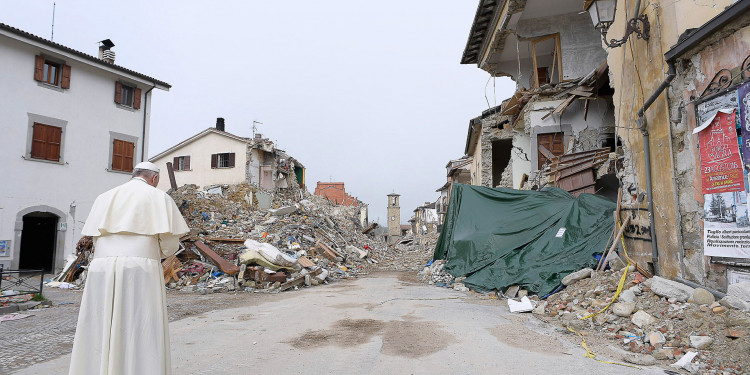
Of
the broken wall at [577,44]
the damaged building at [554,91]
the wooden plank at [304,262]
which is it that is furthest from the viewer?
the broken wall at [577,44]

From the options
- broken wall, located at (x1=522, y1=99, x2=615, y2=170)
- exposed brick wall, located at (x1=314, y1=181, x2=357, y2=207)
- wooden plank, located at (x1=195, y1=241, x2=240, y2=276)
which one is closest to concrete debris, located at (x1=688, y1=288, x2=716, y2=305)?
broken wall, located at (x1=522, y1=99, x2=615, y2=170)

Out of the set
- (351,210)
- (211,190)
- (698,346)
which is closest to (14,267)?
(211,190)

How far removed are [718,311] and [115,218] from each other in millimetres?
5886

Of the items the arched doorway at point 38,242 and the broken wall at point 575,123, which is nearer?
the broken wall at point 575,123

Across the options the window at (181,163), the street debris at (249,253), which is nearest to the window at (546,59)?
the street debris at (249,253)

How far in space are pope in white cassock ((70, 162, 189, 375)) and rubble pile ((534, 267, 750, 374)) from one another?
14.2 feet

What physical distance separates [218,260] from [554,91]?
11.5m

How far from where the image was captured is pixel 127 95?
18.3 m

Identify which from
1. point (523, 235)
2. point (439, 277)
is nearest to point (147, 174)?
point (523, 235)

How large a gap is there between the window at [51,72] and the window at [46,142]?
71.5 inches

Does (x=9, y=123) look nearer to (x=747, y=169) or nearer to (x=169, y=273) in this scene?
(x=169, y=273)

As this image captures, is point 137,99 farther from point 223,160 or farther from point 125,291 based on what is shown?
Result: point 125,291

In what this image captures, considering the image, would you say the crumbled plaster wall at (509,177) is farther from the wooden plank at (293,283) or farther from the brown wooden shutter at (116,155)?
the brown wooden shutter at (116,155)

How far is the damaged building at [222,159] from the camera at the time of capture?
28.3m
